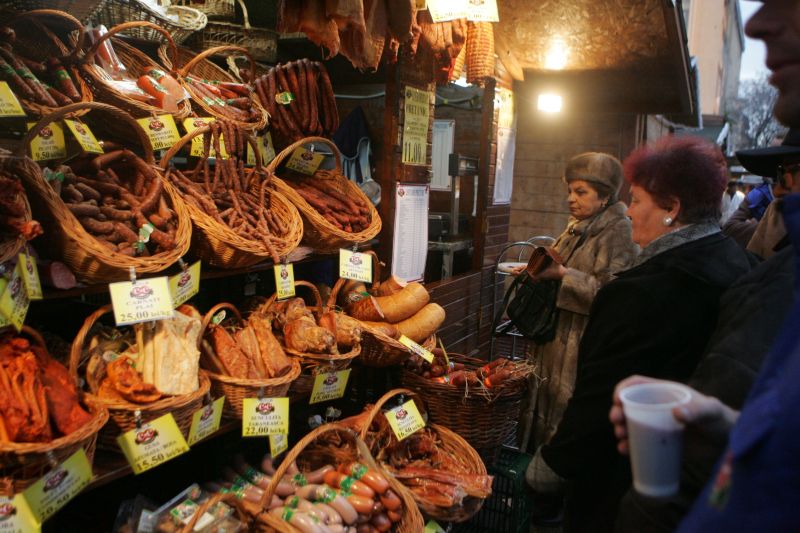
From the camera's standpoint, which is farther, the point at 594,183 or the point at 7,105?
the point at 594,183

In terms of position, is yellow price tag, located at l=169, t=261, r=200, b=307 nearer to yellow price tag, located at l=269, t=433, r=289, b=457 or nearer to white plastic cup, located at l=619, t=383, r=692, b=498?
yellow price tag, located at l=269, t=433, r=289, b=457

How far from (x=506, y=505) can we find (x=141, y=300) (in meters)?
2.32

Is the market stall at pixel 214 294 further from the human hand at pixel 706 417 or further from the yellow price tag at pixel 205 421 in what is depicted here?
the human hand at pixel 706 417

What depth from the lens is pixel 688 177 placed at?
8.05 feet

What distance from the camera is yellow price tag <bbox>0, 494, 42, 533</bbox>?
5.63ft

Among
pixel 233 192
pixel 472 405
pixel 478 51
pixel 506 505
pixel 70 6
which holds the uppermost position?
pixel 478 51

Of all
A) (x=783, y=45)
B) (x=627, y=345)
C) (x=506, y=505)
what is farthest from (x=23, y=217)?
(x=506, y=505)

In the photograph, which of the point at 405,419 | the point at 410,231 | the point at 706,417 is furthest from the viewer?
the point at 410,231

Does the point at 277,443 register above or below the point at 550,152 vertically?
below

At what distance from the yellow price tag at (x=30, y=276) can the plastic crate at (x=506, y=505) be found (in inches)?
96.2

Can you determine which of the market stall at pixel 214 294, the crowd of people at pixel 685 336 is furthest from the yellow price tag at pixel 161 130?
the crowd of people at pixel 685 336

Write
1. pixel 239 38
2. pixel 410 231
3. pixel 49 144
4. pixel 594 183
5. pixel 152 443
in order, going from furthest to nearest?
pixel 410 231, pixel 594 183, pixel 239 38, pixel 49 144, pixel 152 443

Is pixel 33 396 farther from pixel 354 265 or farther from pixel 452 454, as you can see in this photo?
pixel 452 454

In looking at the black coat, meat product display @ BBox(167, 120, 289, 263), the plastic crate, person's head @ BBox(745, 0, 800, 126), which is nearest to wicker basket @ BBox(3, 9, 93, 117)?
meat product display @ BBox(167, 120, 289, 263)
